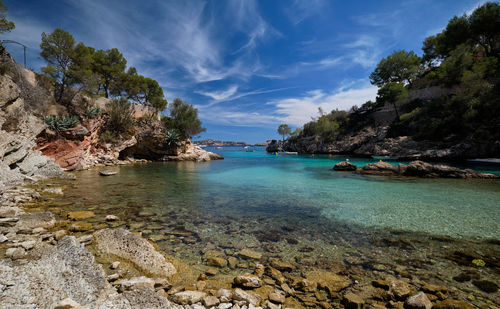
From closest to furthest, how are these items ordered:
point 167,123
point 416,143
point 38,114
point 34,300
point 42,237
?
point 34,300 → point 42,237 → point 38,114 → point 416,143 → point 167,123

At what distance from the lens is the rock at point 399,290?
2933mm

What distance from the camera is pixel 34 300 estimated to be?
1901mm

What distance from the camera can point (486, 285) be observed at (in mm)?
3291

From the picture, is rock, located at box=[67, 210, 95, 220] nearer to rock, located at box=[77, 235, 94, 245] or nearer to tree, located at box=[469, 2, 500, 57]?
rock, located at box=[77, 235, 94, 245]

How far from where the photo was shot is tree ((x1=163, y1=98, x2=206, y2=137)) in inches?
1566

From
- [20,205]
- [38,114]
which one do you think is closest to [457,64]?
[20,205]

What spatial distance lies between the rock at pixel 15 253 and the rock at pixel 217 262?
3177 millimetres

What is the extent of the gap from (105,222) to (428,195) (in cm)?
1491

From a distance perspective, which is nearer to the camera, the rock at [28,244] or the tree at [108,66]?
the rock at [28,244]

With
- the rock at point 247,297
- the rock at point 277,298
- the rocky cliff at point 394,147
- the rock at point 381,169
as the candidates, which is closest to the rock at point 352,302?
the rock at point 277,298

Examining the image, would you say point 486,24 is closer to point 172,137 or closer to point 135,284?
point 135,284

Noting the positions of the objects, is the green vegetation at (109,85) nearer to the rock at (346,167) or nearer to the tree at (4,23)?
the tree at (4,23)

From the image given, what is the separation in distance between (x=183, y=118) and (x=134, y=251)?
3953 centimetres

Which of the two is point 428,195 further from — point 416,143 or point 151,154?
point 151,154
